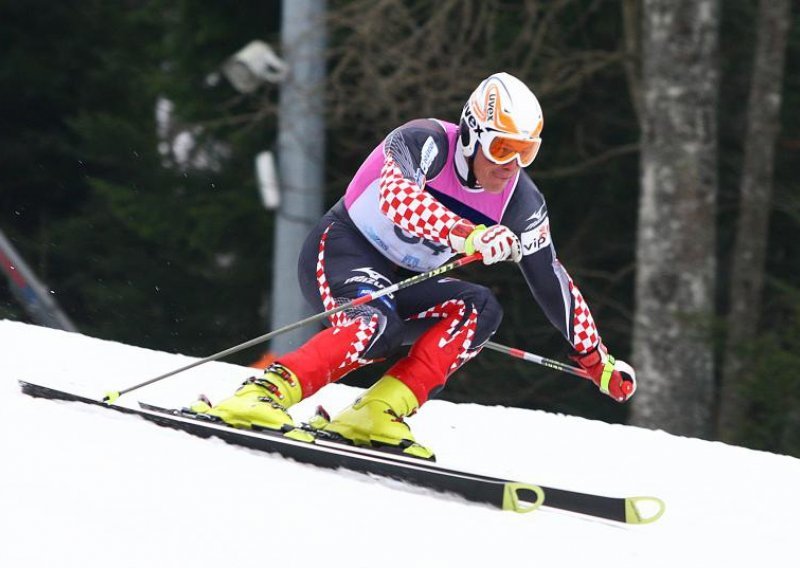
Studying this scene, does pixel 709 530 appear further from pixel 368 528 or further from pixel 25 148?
pixel 25 148

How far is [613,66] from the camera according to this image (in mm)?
10047

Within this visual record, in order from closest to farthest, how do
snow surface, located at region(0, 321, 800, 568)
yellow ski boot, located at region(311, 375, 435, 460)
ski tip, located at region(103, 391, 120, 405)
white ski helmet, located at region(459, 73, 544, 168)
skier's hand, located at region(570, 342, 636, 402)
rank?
snow surface, located at region(0, 321, 800, 568) → white ski helmet, located at region(459, 73, 544, 168) → yellow ski boot, located at region(311, 375, 435, 460) → ski tip, located at region(103, 391, 120, 405) → skier's hand, located at region(570, 342, 636, 402)

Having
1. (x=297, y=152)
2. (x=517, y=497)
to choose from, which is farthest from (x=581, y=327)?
(x=297, y=152)

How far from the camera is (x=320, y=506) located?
12.7 ft

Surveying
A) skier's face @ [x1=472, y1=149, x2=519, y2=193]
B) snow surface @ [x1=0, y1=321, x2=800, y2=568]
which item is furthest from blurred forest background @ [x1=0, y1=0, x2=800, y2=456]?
skier's face @ [x1=472, y1=149, x2=519, y2=193]

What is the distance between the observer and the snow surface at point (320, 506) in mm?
3441

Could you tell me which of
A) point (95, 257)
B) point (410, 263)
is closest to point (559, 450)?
point (410, 263)

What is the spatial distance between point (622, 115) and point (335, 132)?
2.17 m

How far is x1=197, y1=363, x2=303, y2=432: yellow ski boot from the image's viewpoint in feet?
14.6

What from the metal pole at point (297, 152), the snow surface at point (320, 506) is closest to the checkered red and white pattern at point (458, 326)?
the snow surface at point (320, 506)

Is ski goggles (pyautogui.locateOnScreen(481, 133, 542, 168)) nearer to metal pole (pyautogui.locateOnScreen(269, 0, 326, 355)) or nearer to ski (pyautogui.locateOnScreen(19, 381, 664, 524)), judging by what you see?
ski (pyautogui.locateOnScreen(19, 381, 664, 524))

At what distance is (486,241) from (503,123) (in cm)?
47

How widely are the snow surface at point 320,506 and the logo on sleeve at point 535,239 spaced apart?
82 cm

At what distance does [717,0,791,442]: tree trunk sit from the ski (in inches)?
164
